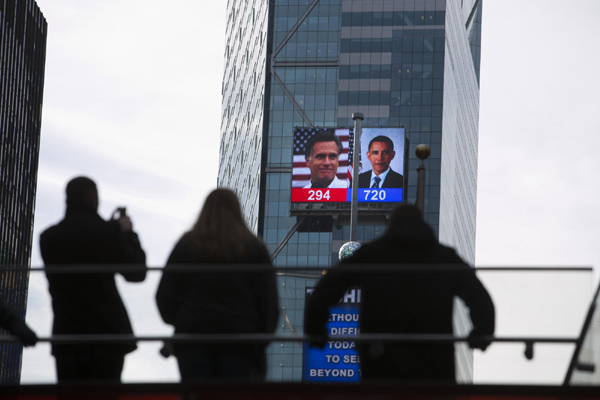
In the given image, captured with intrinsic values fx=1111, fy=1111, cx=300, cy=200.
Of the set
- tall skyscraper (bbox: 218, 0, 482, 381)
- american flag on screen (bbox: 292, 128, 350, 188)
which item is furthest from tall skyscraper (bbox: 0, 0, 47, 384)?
american flag on screen (bbox: 292, 128, 350, 188)

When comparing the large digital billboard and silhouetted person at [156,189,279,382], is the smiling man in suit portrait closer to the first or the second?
the large digital billboard

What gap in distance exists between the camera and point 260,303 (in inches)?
266

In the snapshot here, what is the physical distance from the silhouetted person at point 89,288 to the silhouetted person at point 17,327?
189 mm

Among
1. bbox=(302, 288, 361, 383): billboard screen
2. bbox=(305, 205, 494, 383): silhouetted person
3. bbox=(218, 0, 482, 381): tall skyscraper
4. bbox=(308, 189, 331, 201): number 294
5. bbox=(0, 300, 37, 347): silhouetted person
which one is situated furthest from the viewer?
bbox=(218, 0, 482, 381): tall skyscraper

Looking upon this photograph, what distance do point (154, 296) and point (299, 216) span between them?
306 ft

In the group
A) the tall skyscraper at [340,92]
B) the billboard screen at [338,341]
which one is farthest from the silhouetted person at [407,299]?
the tall skyscraper at [340,92]

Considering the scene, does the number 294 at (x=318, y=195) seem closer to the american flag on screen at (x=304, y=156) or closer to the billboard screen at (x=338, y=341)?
the american flag on screen at (x=304, y=156)

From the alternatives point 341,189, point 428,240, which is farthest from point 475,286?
point 341,189

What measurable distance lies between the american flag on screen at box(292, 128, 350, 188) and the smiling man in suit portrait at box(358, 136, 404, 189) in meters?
1.97

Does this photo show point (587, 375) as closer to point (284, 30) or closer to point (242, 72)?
point (284, 30)

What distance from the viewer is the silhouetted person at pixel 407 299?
6.52 m

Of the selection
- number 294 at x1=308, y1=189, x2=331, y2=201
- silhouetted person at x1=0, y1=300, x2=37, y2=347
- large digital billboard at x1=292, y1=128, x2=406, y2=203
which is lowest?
silhouetted person at x1=0, y1=300, x2=37, y2=347

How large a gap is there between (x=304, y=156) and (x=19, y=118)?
23736mm

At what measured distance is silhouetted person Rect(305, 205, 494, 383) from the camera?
21.4ft
